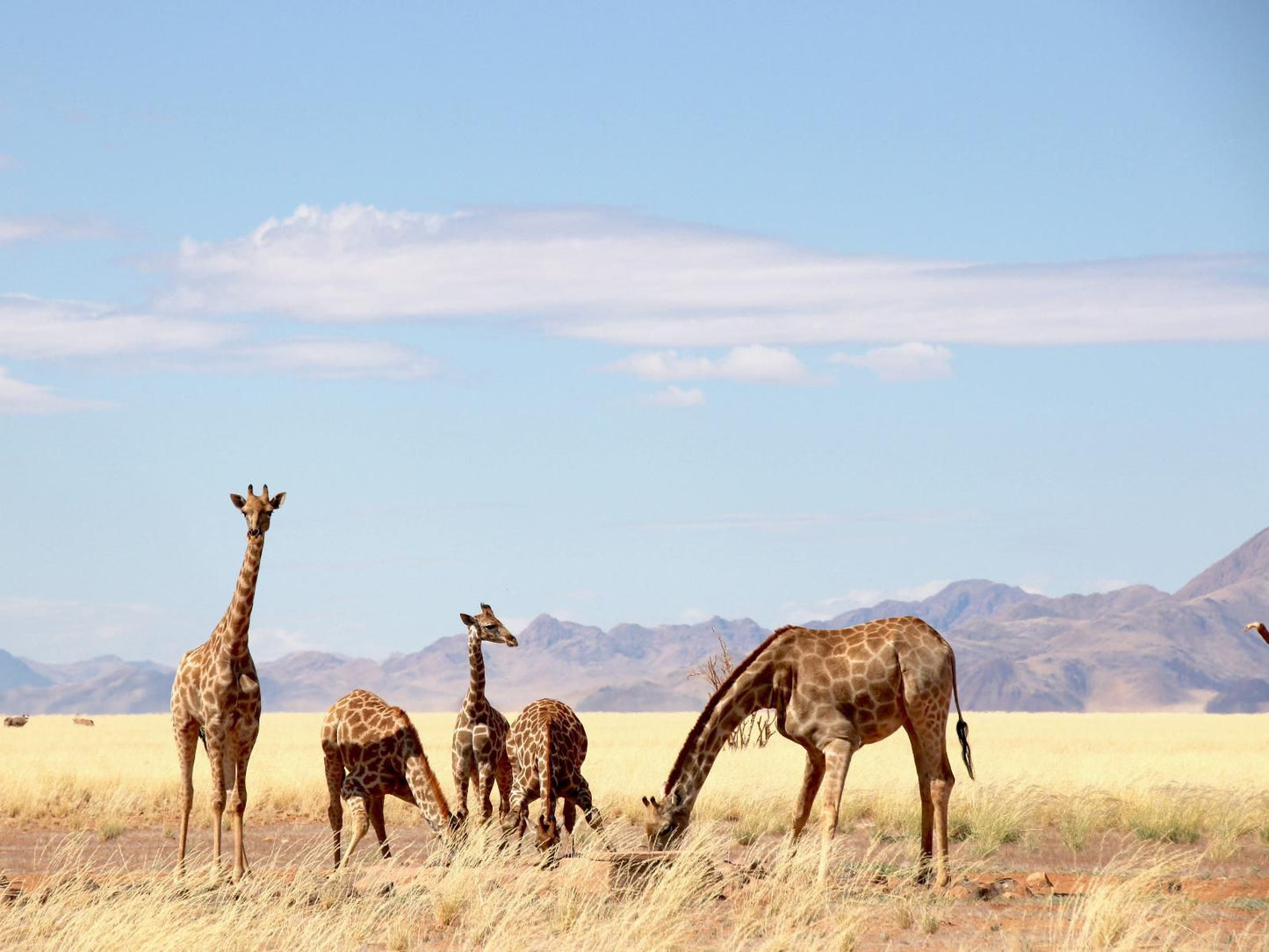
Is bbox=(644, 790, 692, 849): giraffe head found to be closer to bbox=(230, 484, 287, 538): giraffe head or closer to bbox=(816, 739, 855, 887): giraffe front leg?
bbox=(816, 739, 855, 887): giraffe front leg

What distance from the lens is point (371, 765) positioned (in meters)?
16.2

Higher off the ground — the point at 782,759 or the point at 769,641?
the point at 769,641

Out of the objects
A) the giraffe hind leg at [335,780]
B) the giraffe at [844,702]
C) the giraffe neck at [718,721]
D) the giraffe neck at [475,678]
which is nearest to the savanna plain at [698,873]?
the giraffe hind leg at [335,780]

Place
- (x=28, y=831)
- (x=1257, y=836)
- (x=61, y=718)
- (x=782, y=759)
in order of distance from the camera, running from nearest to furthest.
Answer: (x=1257, y=836) → (x=28, y=831) → (x=782, y=759) → (x=61, y=718)

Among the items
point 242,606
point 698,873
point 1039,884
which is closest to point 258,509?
point 242,606

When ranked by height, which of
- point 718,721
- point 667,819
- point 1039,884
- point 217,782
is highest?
point 718,721

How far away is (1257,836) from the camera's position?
2059 cm

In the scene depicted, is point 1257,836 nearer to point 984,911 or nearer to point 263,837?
point 984,911

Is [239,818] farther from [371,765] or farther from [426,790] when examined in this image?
[426,790]

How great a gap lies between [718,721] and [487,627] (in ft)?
8.77

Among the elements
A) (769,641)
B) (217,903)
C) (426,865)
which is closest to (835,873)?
(769,641)

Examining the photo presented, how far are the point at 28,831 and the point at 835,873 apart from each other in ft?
43.9

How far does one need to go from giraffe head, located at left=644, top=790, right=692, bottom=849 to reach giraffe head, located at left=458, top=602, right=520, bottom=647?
2329mm

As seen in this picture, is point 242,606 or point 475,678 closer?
point 242,606
